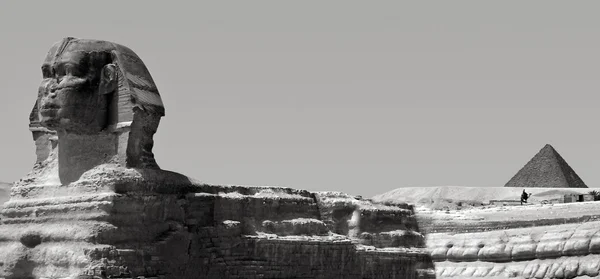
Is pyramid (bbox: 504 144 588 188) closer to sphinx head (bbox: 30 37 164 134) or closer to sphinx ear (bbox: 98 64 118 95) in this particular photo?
sphinx head (bbox: 30 37 164 134)

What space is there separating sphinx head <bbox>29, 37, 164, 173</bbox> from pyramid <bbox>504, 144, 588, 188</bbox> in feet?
89.1

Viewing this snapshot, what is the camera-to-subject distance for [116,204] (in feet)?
66.7

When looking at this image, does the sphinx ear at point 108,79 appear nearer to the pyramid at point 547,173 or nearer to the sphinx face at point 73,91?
the sphinx face at point 73,91

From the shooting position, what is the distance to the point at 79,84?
21.1 meters

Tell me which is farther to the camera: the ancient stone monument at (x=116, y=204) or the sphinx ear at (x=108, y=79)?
the sphinx ear at (x=108, y=79)

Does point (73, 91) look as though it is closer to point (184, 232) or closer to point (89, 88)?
point (89, 88)

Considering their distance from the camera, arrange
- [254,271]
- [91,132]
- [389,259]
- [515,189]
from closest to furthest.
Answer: [91,132] → [254,271] → [389,259] → [515,189]

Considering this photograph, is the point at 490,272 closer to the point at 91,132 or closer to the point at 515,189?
A: the point at 91,132

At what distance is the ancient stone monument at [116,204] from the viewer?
2039 cm

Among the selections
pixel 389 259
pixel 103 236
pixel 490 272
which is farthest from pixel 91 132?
pixel 490 272

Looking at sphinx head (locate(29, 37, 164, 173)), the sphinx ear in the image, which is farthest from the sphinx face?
the sphinx ear

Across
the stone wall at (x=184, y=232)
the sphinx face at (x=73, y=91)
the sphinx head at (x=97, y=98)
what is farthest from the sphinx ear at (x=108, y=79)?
the stone wall at (x=184, y=232)

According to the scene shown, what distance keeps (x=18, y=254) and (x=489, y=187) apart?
2923cm

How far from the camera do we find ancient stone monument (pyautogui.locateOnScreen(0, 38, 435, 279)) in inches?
803
